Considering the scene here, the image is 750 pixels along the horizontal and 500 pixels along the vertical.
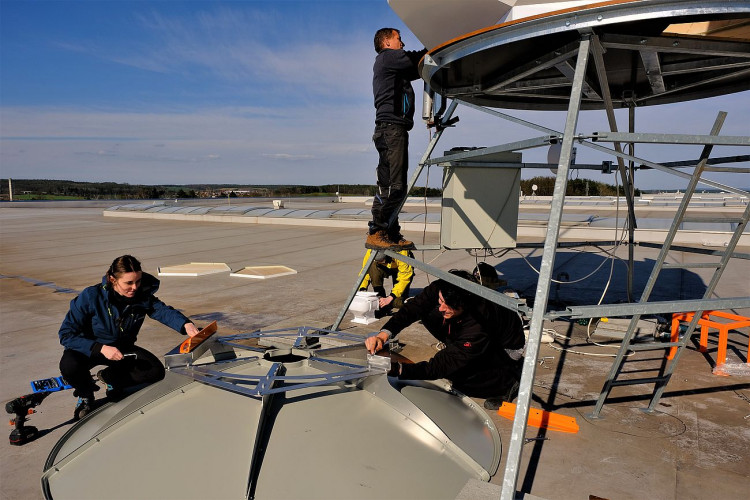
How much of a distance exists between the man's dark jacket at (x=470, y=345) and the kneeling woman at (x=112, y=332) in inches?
73.0

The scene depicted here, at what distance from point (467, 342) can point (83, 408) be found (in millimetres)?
2993

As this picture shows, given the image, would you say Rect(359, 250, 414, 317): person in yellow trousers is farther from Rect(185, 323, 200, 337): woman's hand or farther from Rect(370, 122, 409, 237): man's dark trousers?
Rect(185, 323, 200, 337): woman's hand

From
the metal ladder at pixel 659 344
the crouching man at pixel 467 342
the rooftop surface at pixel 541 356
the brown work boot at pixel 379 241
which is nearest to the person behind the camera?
the rooftop surface at pixel 541 356

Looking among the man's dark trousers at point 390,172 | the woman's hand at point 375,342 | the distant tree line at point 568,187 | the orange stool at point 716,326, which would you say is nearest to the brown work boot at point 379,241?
the man's dark trousers at point 390,172

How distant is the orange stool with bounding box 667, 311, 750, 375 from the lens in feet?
15.5

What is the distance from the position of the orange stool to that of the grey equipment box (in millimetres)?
1902

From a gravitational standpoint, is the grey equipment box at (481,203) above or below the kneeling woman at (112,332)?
above

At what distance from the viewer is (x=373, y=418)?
9.72 feet

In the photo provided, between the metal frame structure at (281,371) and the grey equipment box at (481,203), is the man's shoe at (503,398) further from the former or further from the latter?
the grey equipment box at (481,203)

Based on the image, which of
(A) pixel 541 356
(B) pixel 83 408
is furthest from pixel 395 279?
(B) pixel 83 408

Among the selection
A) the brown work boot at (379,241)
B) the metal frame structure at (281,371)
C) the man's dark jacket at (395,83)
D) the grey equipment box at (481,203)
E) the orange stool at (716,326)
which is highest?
the man's dark jacket at (395,83)

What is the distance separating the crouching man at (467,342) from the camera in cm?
396

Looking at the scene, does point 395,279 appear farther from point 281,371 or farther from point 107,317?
point 281,371

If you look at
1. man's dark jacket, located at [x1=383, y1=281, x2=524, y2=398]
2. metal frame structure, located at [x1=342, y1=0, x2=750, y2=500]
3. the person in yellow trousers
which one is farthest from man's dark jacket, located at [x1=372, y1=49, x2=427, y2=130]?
the person in yellow trousers
